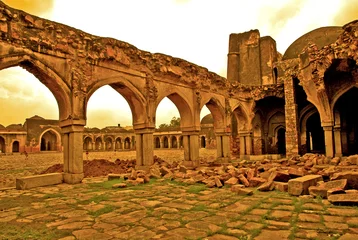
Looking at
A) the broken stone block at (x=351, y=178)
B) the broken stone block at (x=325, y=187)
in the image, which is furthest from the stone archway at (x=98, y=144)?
the broken stone block at (x=351, y=178)

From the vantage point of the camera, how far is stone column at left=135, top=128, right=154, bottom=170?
11227 millimetres

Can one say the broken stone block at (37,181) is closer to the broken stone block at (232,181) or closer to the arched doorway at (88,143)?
the broken stone block at (232,181)

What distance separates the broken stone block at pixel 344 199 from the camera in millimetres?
4469

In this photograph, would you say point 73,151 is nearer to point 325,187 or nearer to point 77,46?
point 77,46

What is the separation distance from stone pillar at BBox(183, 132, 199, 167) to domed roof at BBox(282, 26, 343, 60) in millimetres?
13075

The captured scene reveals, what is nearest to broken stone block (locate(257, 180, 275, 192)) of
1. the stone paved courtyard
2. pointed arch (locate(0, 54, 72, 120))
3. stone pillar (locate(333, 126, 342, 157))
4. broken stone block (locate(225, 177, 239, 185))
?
the stone paved courtyard

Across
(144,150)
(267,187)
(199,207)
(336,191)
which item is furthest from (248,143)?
(199,207)

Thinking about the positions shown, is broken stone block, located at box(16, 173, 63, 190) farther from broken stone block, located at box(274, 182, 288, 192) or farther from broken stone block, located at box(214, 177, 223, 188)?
broken stone block, located at box(274, 182, 288, 192)

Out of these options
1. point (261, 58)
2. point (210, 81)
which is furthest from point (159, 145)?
point (210, 81)

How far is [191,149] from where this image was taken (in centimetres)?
1342

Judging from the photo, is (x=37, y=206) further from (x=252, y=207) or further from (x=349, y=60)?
(x=349, y=60)

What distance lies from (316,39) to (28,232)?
22.6 metres

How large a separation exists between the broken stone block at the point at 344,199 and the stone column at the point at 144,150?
7.58 meters

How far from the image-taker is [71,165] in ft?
28.7
